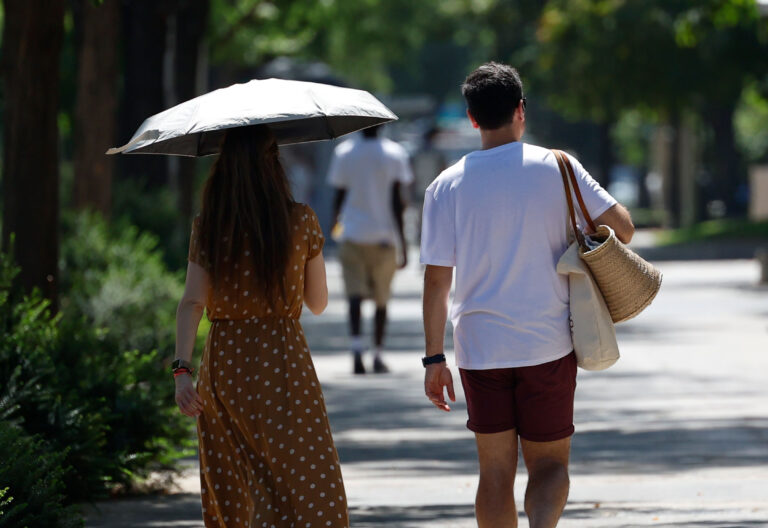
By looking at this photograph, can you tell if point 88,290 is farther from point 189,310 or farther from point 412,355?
point 189,310

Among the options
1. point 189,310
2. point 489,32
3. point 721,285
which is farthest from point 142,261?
point 489,32

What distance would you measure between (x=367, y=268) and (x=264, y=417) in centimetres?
764

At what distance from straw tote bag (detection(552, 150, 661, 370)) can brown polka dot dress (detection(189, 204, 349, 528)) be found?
86 cm

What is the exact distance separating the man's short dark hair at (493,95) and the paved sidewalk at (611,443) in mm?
2105

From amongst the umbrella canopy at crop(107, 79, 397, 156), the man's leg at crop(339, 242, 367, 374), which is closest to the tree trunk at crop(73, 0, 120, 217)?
the man's leg at crop(339, 242, 367, 374)

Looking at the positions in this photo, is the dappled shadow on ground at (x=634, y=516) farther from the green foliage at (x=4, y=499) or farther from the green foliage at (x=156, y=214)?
the green foliage at (x=156, y=214)

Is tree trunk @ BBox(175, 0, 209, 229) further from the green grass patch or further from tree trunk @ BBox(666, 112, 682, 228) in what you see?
tree trunk @ BBox(666, 112, 682, 228)

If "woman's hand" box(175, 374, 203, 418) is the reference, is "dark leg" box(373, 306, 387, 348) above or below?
below

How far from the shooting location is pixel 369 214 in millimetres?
12547

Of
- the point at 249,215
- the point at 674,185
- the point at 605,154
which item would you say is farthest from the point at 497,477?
the point at 605,154

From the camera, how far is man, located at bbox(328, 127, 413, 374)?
12.4m

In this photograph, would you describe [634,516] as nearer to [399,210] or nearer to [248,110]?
[248,110]

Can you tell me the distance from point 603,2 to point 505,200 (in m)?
19.6

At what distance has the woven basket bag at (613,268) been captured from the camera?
17.3 ft
